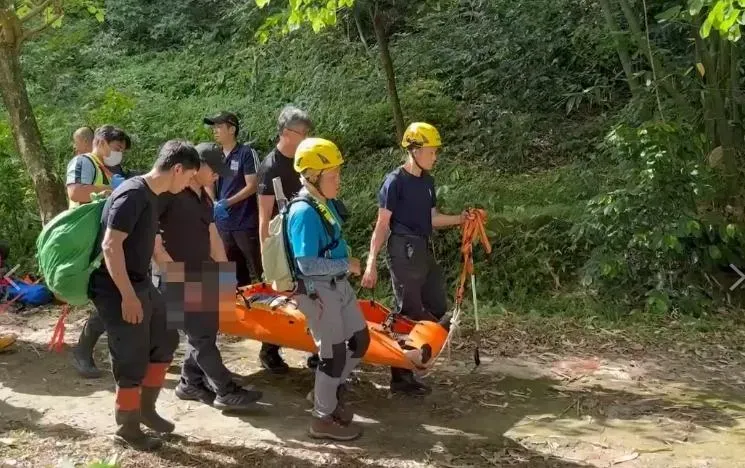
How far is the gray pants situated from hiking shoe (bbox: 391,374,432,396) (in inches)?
29.7

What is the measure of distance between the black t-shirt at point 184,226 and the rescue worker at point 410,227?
43.4 inches

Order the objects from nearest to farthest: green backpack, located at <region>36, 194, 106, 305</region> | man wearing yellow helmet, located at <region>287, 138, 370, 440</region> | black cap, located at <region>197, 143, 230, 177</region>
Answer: green backpack, located at <region>36, 194, 106, 305</region> < man wearing yellow helmet, located at <region>287, 138, 370, 440</region> < black cap, located at <region>197, 143, 230, 177</region>

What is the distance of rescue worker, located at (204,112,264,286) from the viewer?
6.01m

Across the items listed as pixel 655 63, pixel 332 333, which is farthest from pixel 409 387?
pixel 655 63

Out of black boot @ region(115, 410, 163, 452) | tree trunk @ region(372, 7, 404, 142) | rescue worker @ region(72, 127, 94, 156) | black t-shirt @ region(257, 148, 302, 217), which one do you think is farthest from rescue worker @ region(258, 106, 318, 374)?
tree trunk @ region(372, 7, 404, 142)

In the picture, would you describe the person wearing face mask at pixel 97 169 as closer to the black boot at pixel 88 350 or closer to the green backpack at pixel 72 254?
the black boot at pixel 88 350

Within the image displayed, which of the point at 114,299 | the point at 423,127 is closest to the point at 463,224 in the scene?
the point at 423,127

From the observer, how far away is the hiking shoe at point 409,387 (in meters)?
5.32

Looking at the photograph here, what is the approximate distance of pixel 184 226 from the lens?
481cm

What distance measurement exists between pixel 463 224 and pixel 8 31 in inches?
212

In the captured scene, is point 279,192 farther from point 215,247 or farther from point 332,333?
point 332,333

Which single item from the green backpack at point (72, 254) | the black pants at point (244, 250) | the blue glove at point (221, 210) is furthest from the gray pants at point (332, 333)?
the blue glove at point (221, 210)

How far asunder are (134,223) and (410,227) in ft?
6.38

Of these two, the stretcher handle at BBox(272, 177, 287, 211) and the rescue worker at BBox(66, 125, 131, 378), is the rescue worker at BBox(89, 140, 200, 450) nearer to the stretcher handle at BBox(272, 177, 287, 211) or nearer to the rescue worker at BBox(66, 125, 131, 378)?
the stretcher handle at BBox(272, 177, 287, 211)
